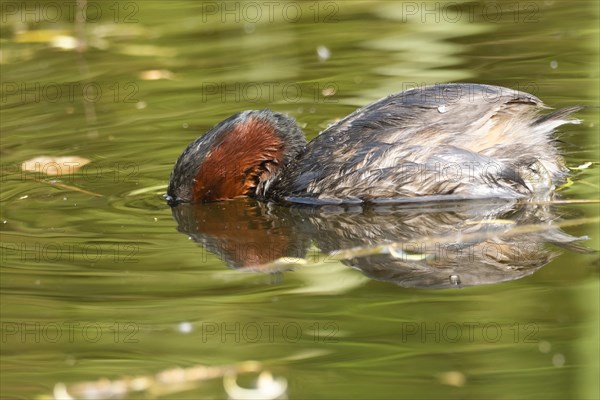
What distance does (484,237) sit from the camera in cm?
604

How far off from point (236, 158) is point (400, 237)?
156cm

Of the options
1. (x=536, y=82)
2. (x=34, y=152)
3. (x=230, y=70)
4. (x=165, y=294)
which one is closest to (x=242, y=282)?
(x=165, y=294)

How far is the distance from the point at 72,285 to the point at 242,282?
848mm

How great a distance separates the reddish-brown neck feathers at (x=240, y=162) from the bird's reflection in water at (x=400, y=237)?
0.37ft

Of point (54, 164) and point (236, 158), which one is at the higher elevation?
point (236, 158)

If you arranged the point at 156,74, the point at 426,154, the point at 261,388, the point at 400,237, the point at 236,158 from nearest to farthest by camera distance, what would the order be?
the point at 261,388 < the point at 400,237 < the point at 426,154 < the point at 236,158 < the point at 156,74

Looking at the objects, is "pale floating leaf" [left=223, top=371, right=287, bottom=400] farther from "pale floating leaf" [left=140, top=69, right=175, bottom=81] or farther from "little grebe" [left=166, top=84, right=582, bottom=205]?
"pale floating leaf" [left=140, top=69, right=175, bottom=81]

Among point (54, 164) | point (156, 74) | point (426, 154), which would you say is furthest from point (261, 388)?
point (156, 74)

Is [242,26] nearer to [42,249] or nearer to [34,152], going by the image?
[34,152]

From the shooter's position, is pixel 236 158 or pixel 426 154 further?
pixel 236 158

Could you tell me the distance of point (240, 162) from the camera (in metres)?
7.30

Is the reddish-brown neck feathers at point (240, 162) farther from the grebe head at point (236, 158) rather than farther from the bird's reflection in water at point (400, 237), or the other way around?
the bird's reflection in water at point (400, 237)

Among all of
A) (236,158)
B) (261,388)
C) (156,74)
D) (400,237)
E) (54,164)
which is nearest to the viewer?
(261,388)

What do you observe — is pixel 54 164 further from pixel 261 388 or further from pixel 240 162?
pixel 261 388
